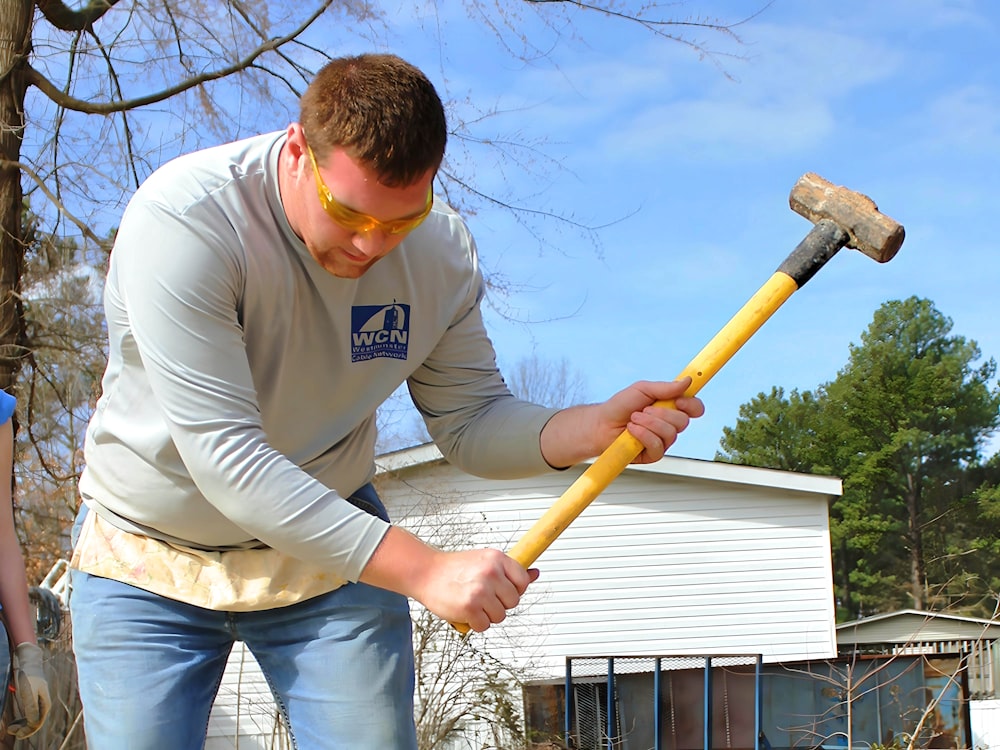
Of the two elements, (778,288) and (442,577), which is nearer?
(442,577)

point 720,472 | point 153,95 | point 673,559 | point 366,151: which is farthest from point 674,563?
point 366,151

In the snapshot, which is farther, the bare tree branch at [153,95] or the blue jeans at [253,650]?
the bare tree branch at [153,95]

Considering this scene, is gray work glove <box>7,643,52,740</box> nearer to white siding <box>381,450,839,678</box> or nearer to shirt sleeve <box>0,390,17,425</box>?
shirt sleeve <box>0,390,17,425</box>

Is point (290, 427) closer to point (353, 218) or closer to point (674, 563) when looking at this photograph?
point (353, 218)

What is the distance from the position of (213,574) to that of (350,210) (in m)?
0.83

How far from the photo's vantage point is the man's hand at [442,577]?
76.2 inches

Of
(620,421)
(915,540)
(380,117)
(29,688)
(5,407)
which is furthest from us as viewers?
(915,540)

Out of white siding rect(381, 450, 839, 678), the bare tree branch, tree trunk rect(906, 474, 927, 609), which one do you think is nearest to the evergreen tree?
tree trunk rect(906, 474, 927, 609)

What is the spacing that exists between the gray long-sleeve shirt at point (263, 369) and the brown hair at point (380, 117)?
29cm

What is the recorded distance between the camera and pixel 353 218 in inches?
77.3

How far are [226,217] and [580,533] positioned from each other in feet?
51.9

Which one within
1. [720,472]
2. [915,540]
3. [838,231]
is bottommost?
[838,231]

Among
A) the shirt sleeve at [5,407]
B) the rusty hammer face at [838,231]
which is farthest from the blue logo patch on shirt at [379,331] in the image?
the shirt sleeve at [5,407]

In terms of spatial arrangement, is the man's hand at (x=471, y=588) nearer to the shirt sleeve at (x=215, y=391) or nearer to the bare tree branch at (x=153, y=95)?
the shirt sleeve at (x=215, y=391)
